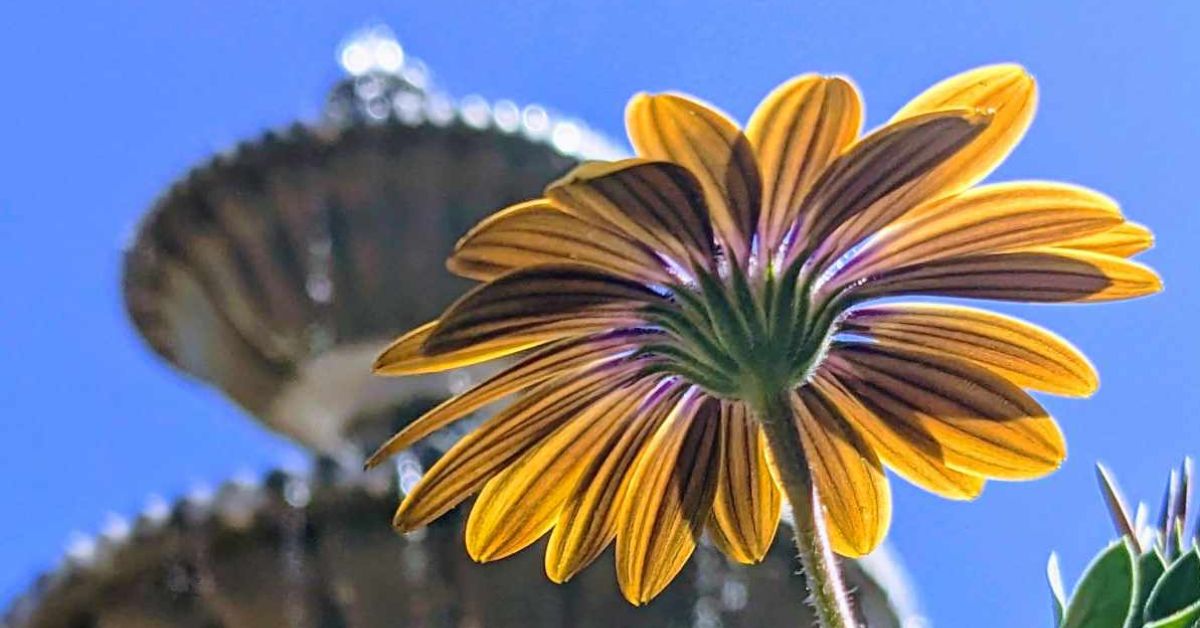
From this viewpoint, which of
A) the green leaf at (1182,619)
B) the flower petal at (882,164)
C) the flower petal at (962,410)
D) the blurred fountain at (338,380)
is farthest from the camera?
the blurred fountain at (338,380)

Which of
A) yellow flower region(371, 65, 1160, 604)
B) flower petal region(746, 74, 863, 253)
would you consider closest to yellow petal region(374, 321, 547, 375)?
yellow flower region(371, 65, 1160, 604)

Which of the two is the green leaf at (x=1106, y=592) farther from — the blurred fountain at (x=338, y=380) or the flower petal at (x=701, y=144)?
the blurred fountain at (x=338, y=380)

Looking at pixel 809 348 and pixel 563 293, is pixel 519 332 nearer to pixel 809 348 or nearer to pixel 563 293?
pixel 563 293

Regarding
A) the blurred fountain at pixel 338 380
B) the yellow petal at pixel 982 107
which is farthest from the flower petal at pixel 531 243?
the blurred fountain at pixel 338 380

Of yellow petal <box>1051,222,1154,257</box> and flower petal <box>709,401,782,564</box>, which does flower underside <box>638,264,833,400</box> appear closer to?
flower petal <box>709,401,782,564</box>

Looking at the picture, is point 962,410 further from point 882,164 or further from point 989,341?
point 882,164

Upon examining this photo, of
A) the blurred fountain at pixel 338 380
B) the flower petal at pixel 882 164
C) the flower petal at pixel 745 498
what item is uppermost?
the blurred fountain at pixel 338 380

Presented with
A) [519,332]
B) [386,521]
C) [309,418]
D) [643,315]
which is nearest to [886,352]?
[643,315]
